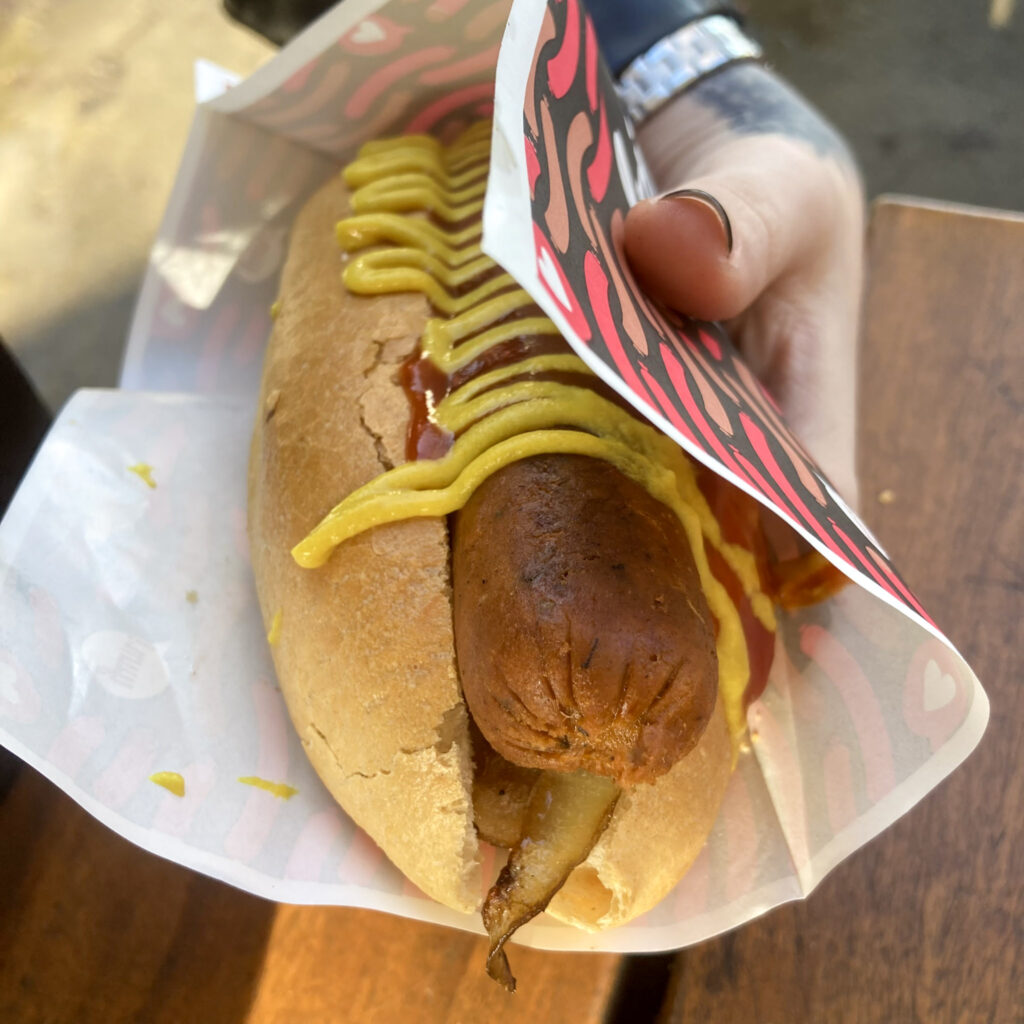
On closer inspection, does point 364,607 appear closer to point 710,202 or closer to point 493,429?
point 493,429

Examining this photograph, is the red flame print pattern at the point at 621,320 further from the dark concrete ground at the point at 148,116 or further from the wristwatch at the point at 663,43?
the dark concrete ground at the point at 148,116

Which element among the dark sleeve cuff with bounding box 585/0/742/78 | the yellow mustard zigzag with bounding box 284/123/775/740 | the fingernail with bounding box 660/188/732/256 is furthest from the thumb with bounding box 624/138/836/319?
the dark sleeve cuff with bounding box 585/0/742/78

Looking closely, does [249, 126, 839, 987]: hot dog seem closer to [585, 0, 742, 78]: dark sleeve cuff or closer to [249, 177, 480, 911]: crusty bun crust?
[249, 177, 480, 911]: crusty bun crust

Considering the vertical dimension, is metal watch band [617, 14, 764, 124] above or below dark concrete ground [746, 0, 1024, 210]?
above

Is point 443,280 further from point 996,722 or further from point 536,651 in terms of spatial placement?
point 996,722

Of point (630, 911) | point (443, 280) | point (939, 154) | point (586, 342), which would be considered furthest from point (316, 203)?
point (939, 154)

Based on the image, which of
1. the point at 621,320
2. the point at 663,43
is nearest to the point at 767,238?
the point at 621,320
